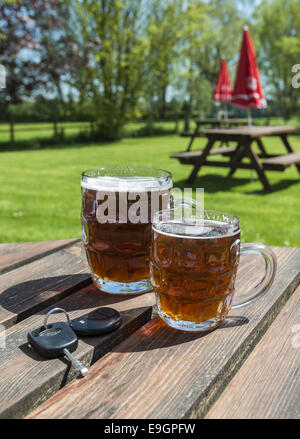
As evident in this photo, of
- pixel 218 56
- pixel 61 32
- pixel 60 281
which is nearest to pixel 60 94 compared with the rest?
pixel 61 32

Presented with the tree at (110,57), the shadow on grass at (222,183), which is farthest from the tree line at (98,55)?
the shadow on grass at (222,183)

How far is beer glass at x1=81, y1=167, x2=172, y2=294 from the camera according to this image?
1060 mm

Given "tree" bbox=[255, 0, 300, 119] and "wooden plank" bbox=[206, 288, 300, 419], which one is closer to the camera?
"wooden plank" bbox=[206, 288, 300, 419]

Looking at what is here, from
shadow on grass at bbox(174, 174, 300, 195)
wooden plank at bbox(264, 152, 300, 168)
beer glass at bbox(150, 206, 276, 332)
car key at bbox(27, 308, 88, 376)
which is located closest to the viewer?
car key at bbox(27, 308, 88, 376)

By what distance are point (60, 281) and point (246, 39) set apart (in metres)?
7.65

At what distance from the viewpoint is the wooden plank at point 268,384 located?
2.27ft

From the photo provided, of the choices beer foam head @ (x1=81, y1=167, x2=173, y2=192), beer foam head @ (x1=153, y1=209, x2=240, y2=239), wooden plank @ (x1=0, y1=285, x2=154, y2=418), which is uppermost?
beer foam head @ (x1=81, y1=167, x2=173, y2=192)

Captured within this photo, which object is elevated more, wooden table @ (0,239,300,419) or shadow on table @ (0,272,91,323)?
shadow on table @ (0,272,91,323)

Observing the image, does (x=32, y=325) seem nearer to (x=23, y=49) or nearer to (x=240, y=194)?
Result: (x=240, y=194)

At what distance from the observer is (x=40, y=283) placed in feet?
3.76

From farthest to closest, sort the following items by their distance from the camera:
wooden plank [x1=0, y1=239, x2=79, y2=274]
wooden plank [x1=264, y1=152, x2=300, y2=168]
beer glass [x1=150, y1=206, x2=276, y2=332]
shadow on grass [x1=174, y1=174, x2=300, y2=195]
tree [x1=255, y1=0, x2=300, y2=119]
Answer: tree [x1=255, y1=0, x2=300, y2=119], shadow on grass [x1=174, y1=174, x2=300, y2=195], wooden plank [x1=264, y1=152, x2=300, y2=168], wooden plank [x1=0, y1=239, x2=79, y2=274], beer glass [x1=150, y1=206, x2=276, y2=332]

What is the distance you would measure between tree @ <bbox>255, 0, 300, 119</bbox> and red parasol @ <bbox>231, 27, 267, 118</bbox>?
75.5 ft

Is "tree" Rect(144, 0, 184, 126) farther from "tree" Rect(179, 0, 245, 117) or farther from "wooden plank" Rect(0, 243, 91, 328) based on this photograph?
"wooden plank" Rect(0, 243, 91, 328)

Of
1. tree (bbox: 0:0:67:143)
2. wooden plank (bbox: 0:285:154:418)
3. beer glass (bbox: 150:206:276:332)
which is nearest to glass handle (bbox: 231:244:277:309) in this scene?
beer glass (bbox: 150:206:276:332)
